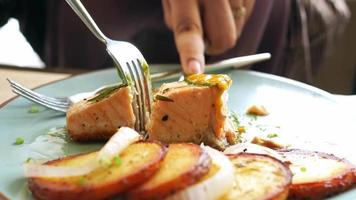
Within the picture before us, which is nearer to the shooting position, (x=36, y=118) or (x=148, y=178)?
(x=148, y=178)

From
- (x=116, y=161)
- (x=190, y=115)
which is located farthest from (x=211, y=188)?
(x=190, y=115)

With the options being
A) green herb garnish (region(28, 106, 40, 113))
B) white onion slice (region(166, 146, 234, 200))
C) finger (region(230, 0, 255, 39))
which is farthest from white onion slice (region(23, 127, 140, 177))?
finger (region(230, 0, 255, 39))

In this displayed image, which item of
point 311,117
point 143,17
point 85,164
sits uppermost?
point 143,17

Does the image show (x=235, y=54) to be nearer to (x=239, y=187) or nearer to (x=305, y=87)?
(x=305, y=87)

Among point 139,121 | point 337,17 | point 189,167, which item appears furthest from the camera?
point 337,17

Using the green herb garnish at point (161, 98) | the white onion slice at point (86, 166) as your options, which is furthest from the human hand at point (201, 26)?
the white onion slice at point (86, 166)

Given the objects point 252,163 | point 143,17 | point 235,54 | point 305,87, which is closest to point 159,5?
point 143,17

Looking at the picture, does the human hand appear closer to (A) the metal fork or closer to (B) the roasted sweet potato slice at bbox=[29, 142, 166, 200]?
(A) the metal fork
